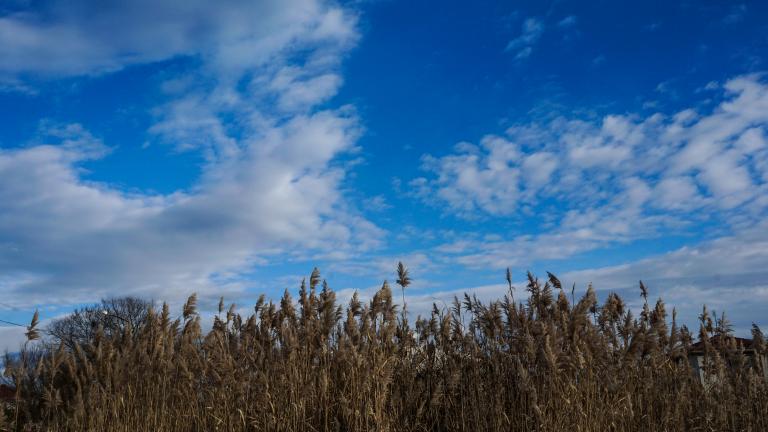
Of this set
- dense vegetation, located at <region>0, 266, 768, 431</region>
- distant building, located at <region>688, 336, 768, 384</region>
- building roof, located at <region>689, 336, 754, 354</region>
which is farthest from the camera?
building roof, located at <region>689, 336, 754, 354</region>

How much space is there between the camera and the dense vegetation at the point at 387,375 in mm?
5734

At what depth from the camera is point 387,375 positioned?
5750mm

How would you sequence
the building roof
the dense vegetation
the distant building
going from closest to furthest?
the dense vegetation, the distant building, the building roof

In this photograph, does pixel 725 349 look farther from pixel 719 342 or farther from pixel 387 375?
pixel 387 375

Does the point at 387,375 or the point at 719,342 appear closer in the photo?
the point at 387,375

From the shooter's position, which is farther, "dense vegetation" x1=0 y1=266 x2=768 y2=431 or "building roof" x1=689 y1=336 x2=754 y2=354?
"building roof" x1=689 y1=336 x2=754 y2=354

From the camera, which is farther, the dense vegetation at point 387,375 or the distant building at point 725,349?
the distant building at point 725,349

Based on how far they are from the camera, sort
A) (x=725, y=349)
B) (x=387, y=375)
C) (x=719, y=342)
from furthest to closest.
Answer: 1. (x=719, y=342)
2. (x=725, y=349)
3. (x=387, y=375)

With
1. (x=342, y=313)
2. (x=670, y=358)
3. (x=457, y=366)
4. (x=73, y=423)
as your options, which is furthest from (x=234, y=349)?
(x=670, y=358)

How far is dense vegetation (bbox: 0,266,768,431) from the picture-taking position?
5.73 meters

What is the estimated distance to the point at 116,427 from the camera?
6.48 metres

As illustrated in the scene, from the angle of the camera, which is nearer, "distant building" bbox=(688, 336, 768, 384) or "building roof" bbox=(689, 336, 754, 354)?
"distant building" bbox=(688, 336, 768, 384)

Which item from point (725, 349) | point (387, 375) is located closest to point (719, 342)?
point (725, 349)

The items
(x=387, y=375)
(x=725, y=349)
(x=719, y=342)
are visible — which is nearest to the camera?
(x=387, y=375)
